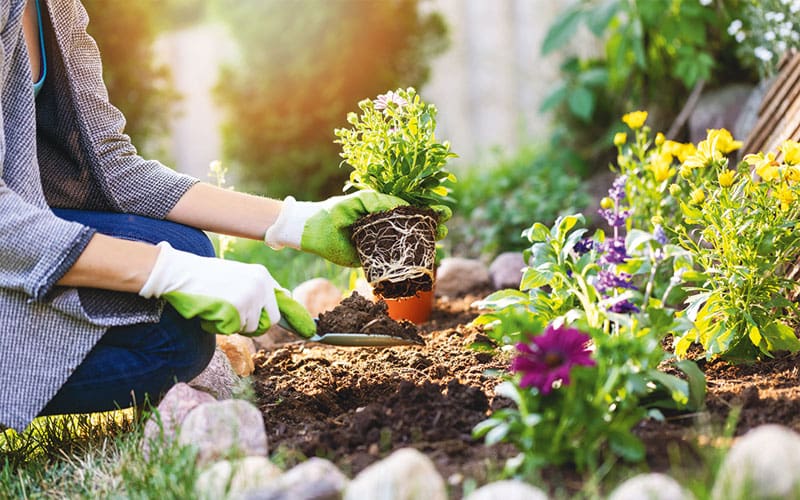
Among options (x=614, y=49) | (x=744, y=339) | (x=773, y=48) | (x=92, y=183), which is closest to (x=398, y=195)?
(x=92, y=183)

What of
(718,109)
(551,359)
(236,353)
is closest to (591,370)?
(551,359)

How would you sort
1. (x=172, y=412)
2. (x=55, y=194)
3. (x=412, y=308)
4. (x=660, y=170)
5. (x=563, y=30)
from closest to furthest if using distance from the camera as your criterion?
(x=172, y=412) → (x=660, y=170) → (x=55, y=194) → (x=412, y=308) → (x=563, y=30)

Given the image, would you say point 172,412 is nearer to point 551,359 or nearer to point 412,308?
point 551,359

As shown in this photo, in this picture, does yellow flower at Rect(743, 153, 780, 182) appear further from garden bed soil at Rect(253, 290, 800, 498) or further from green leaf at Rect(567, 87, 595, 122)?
green leaf at Rect(567, 87, 595, 122)

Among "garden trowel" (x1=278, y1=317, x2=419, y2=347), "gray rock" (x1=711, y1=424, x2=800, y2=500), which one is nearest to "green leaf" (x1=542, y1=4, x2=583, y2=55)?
"garden trowel" (x1=278, y1=317, x2=419, y2=347)

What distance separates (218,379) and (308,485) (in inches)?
35.5

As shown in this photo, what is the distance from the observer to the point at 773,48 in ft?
10.6

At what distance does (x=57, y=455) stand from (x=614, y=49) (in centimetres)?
322

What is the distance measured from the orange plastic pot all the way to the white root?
0.43 meters

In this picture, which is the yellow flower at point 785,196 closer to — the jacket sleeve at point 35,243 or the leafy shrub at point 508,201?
the jacket sleeve at point 35,243

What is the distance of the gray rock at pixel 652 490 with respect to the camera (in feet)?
3.93

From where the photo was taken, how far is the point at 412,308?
267cm

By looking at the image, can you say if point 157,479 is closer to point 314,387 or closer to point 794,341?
point 314,387

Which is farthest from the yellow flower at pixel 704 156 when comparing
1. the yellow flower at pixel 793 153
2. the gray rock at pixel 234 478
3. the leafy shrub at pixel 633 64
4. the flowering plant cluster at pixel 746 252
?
the leafy shrub at pixel 633 64
